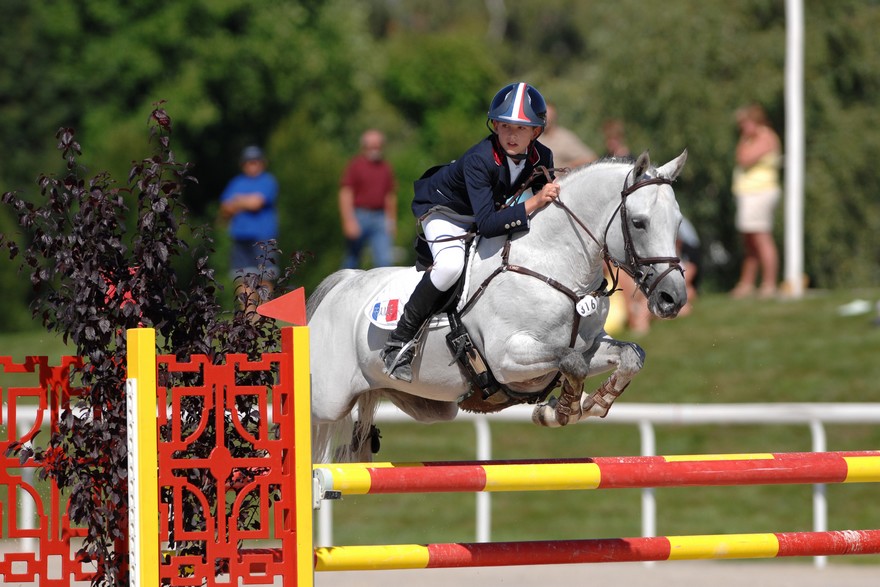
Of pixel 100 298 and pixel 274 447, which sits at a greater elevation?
pixel 100 298

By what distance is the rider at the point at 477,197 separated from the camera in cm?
560

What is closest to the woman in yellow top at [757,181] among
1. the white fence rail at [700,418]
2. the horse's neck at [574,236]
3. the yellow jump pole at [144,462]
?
the white fence rail at [700,418]

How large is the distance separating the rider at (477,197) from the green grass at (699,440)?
473cm

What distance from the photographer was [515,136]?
5.64 metres

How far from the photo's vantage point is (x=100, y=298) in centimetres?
500

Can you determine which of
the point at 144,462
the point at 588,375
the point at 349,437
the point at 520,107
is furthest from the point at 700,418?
the point at 144,462

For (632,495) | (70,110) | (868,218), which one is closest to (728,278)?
(868,218)

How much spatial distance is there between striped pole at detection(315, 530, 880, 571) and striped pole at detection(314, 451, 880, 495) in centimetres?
24

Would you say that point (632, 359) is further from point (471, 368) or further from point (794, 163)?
point (794, 163)

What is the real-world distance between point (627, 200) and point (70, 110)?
99.6 feet

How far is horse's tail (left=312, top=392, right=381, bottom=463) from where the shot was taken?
6.29 metres

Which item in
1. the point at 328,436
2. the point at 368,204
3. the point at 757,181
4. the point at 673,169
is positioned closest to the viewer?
the point at 673,169

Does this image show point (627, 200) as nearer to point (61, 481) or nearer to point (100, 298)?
point (100, 298)

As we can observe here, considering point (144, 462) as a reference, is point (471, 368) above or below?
above
